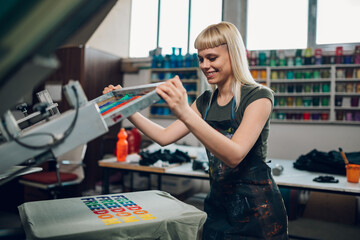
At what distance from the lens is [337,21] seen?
4.48 meters

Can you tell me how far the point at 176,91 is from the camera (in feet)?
2.48

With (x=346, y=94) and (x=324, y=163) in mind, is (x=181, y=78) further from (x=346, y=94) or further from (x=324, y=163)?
(x=324, y=163)

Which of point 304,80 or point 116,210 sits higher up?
point 304,80

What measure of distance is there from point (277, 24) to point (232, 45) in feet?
13.4

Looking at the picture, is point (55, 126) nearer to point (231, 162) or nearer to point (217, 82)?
point (231, 162)

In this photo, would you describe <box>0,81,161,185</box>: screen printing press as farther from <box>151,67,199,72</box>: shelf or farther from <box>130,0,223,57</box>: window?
<box>130,0,223,57</box>: window

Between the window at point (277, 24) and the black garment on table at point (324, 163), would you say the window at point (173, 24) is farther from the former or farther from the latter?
the black garment on table at point (324, 163)

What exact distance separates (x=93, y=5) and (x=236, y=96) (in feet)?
2.86

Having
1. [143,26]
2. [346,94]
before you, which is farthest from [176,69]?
[346,94]

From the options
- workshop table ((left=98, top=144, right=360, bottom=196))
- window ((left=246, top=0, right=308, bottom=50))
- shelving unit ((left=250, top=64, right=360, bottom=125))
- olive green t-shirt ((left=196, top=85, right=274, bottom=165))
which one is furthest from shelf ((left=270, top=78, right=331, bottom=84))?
olive green t-shirt ((left=196, top=85, right=274, bottom=165))

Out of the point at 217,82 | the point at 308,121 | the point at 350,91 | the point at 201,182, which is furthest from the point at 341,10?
the point at 217,82

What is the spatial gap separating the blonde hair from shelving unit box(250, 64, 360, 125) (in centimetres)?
325

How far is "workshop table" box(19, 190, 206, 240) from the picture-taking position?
0.66 metres

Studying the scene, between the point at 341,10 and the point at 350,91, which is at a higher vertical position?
the point at 341,10
